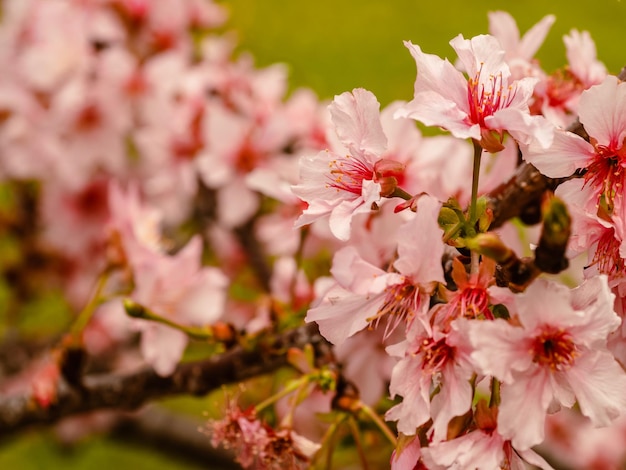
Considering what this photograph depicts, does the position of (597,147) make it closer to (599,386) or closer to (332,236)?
(599,386)

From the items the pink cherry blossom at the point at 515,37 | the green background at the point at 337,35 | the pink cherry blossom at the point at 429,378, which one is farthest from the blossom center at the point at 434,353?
the green background at the point at 337,35

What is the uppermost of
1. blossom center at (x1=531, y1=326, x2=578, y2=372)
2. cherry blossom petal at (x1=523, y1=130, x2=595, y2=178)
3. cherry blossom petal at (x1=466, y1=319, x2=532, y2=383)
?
cherry blossom petal at (x1=523, y1=130, x2=595, y2=178)

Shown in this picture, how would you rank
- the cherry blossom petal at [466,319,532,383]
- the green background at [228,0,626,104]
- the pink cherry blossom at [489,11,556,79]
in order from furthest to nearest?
the green background at [228,0,626,104]
the pink cherry blossom at [489,11,556,79]
the cherry blossom petal at [466,319,532,383]

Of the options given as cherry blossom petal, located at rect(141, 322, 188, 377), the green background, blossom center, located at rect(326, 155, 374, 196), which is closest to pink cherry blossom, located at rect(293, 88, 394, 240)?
blossom center, located at rect(326, 155, 374, 196)

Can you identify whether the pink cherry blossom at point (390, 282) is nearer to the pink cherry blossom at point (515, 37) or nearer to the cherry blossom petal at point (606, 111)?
the cherry blossom petal at point (606, 111)

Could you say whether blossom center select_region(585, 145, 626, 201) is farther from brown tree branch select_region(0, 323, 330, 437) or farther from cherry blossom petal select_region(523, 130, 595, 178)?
brown tree branch select_region(0, 323, 330, 437)

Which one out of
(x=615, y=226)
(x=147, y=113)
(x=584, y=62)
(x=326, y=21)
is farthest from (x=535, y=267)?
(x=326, y=21)
